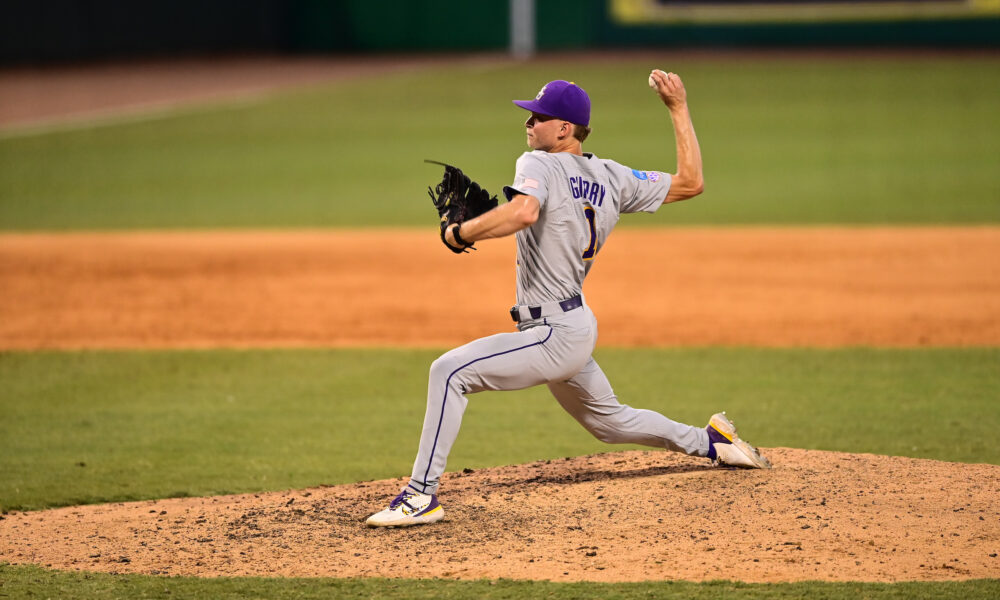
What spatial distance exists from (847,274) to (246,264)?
605 cm

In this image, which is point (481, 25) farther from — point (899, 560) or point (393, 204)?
point (899, 560)

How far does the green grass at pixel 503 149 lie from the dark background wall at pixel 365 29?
2982 mm

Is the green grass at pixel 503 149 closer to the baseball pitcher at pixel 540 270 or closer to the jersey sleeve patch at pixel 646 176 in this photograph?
the jersey sleeve patch at pixel 646 176

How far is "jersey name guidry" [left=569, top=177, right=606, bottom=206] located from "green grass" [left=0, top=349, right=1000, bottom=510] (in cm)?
194

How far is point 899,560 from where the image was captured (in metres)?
4.54

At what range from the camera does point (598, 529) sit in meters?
4.94

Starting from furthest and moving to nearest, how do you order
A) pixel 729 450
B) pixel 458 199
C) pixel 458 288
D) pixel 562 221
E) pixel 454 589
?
pixel 458 288 < pixel 729 450 < pixel 562 221 < pixel 458 199 < pixel 454 589

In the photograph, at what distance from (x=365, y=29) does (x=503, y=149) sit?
18347mm

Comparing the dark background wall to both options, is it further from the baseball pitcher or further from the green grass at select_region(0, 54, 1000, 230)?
the baseball pitcher

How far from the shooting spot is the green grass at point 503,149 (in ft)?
52.8

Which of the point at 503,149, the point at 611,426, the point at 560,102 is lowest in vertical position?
the point at 503,149

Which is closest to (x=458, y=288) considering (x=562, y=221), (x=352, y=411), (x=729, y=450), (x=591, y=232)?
(x=352, y=411)

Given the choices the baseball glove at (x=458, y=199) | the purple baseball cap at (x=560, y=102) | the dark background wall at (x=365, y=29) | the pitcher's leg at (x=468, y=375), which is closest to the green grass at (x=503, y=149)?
the dark background wall at (x=365, y=29)

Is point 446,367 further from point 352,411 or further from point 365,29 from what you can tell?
point 365,29
